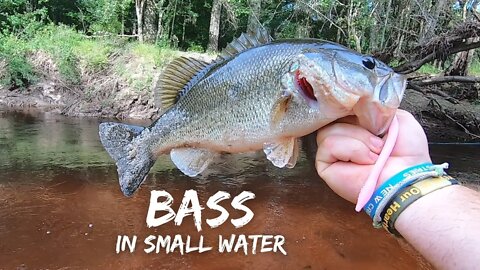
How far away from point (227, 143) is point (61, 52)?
16.9m

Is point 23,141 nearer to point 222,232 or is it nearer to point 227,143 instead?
point 222,232

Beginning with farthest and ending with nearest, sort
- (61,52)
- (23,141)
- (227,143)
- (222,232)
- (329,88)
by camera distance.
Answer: (61,52) → (23,141) → (222,232) → (227,143) → (329,88)

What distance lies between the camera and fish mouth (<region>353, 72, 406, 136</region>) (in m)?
1.51

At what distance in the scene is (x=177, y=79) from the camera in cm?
209

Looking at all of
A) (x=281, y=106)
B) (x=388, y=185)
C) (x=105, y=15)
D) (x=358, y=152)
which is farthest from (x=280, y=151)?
(x=105, y=15)

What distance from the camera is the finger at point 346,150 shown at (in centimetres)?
160

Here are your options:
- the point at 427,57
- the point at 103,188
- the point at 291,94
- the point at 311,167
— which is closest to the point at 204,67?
the point at 291,94

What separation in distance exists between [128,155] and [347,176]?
3.38 feet

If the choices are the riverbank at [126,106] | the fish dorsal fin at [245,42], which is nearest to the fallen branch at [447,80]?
the riverbank at [126,106]

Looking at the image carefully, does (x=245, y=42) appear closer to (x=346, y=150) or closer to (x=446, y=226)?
(x=346, y=150)

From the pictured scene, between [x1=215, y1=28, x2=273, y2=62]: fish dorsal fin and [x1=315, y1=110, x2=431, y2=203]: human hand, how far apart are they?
503mm

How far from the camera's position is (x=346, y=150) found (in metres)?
1.61

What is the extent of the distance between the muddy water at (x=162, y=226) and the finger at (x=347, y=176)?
4.16m

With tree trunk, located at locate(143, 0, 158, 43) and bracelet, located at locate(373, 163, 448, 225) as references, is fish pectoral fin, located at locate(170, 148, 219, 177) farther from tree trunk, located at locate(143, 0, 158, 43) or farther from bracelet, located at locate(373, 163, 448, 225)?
tree trunk, located at locate(143, 0, 158, 43)
